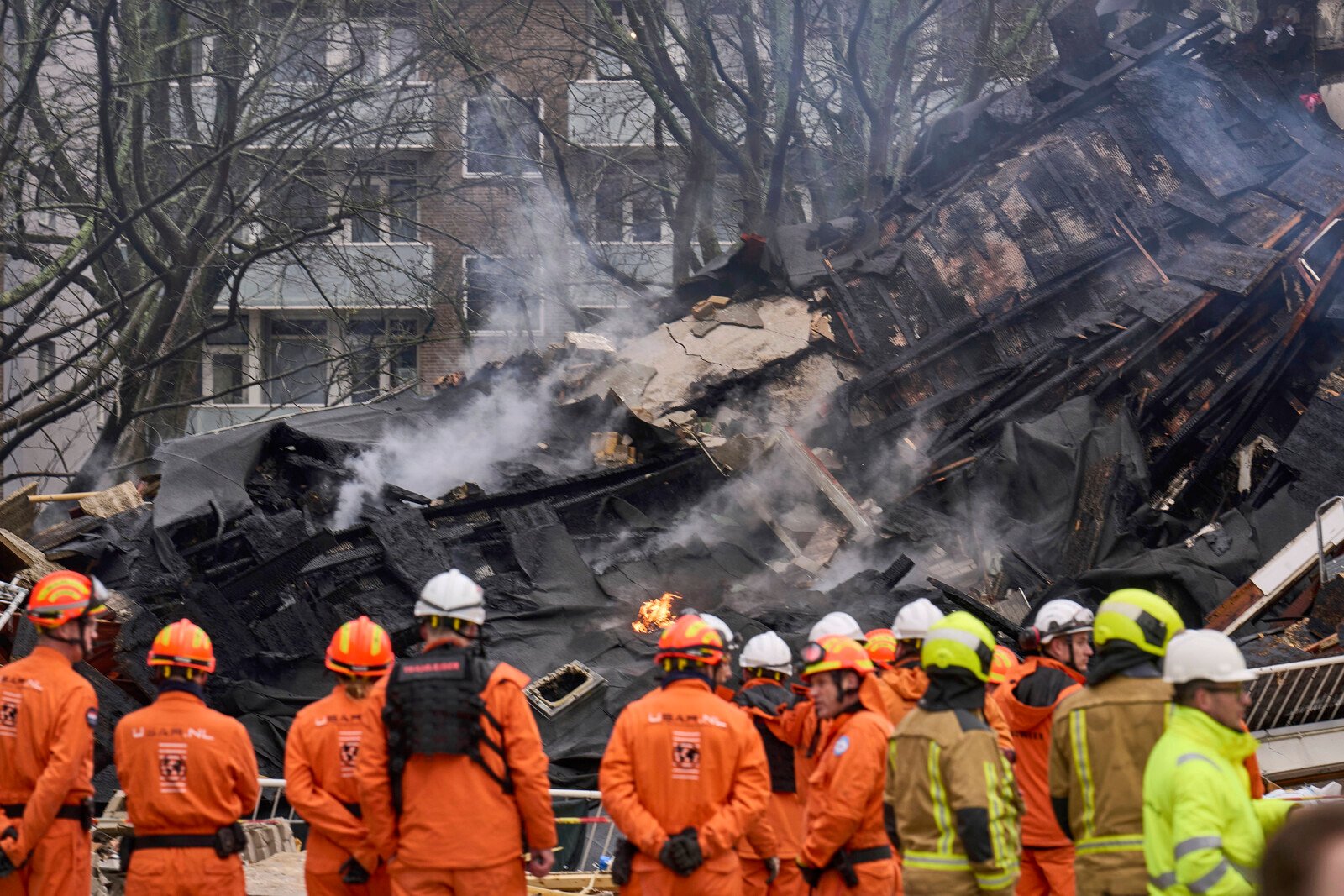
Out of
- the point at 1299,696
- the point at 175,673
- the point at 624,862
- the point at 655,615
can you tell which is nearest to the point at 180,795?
the point at 175,673

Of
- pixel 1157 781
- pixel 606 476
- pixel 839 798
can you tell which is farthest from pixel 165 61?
pixel 1157 781

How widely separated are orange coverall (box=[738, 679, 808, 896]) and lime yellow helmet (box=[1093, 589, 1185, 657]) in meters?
1.88

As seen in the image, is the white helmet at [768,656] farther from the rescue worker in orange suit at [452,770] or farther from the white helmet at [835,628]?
the rescue worker in orange suit at [452,770]

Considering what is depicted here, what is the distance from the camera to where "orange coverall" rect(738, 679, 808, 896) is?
18.7 feet

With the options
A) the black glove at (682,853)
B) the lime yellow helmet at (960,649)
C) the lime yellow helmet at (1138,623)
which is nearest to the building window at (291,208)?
the black glove at (682,853)

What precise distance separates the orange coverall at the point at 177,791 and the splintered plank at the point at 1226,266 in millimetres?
10730

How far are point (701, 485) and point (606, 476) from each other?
95 centimetres

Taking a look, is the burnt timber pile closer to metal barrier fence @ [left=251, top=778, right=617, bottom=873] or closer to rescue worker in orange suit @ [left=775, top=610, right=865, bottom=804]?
metal barrier fence @ [left=251, top=778, right=617, bottom=873]

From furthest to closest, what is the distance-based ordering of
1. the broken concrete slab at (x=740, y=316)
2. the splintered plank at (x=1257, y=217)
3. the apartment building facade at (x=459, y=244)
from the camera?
the apartment building facade at (x=459, y=244) < the broken concrete slab at (x=740, y=316) < the splintered plank at (x=1257, y=217)

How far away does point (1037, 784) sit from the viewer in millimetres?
5906

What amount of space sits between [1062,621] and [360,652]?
327 cm

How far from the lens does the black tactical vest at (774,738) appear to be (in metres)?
6.09

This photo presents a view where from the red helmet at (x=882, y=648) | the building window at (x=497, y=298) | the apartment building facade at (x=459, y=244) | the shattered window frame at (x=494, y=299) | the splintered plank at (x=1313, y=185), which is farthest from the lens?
the building window at (x=497, y=298)

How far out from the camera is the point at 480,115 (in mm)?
23406
